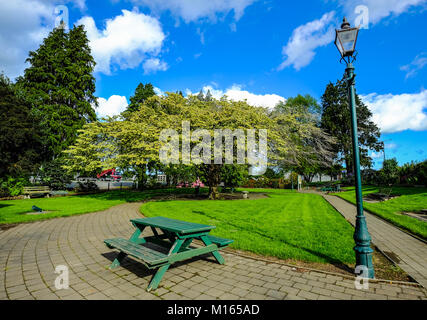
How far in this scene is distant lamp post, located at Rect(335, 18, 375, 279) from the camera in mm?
4035

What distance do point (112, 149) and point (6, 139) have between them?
1123cm

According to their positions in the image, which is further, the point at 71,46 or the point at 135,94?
the point at 135,94

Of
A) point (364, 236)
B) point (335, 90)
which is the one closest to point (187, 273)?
point (364, 236)

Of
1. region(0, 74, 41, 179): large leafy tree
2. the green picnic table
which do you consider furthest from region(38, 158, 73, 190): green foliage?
the green picnic table

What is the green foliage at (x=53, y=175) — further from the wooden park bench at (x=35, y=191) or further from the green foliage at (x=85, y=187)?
the wooden park bench at (x=35, y=191)

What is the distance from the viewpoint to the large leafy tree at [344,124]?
39250 millimetres

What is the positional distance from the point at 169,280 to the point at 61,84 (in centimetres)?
3451

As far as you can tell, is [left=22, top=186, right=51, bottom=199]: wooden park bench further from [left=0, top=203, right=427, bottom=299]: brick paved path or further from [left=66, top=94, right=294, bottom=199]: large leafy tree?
[left=0, top=203, right=427, bottom=299]: brick paved path

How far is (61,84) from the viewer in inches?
1172

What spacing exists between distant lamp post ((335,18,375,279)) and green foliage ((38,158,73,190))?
2416 centimetres

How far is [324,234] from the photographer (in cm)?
685

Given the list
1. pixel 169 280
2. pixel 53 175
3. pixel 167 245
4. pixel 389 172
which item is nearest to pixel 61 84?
pixel 53 175

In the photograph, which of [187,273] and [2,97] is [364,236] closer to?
[187,273]
